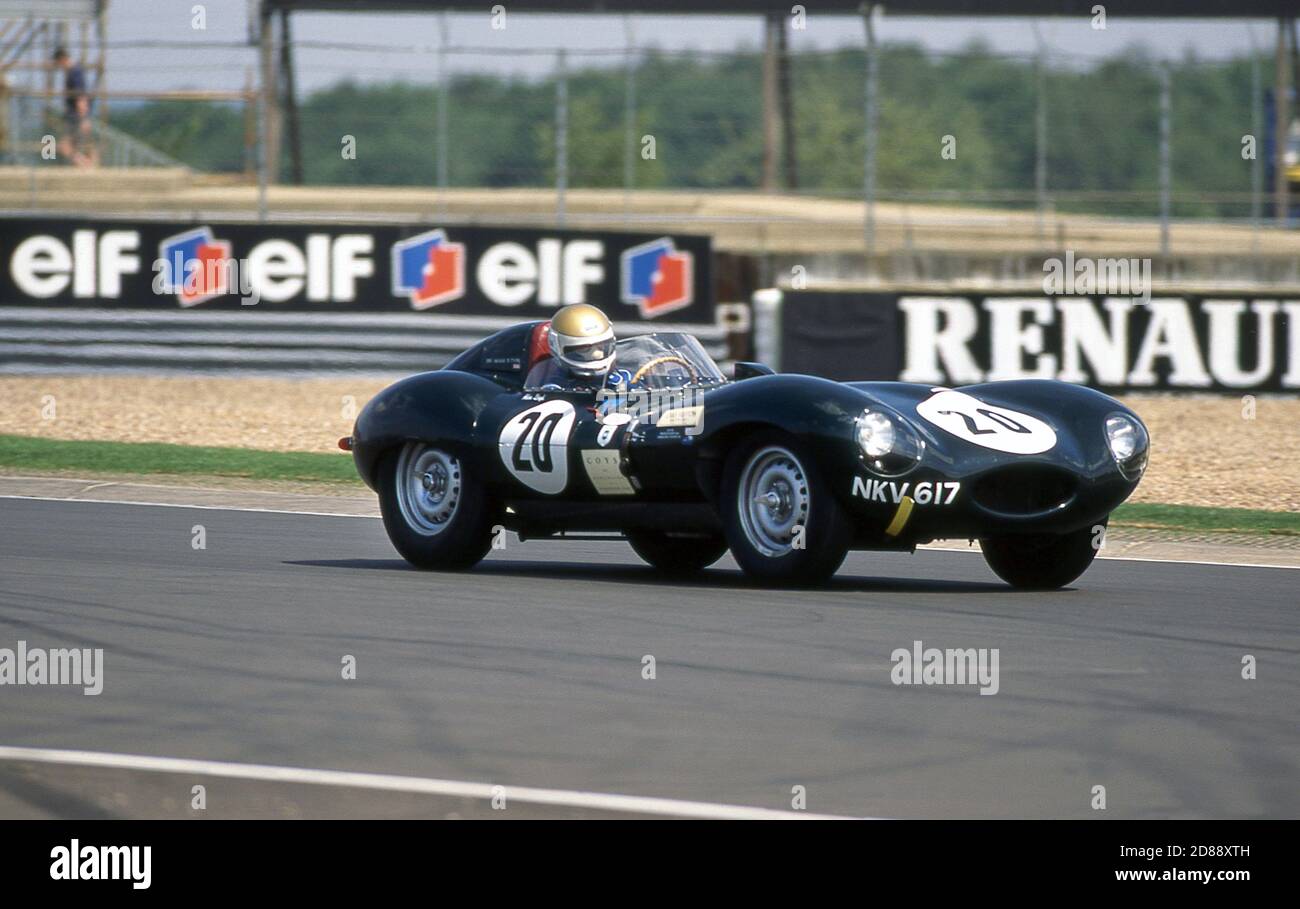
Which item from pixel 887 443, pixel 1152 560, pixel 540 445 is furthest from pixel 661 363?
pixel 1152 560

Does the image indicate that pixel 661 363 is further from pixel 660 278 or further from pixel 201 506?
pixel 660 278

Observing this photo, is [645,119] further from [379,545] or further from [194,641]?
[194,641]

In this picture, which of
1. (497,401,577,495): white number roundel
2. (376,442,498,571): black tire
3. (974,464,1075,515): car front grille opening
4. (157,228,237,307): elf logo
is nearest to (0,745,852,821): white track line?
(974,464,1075,515): car front grille opening

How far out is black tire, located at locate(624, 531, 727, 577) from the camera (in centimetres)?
1086

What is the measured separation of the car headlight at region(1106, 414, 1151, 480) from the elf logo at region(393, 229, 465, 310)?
12874 mm

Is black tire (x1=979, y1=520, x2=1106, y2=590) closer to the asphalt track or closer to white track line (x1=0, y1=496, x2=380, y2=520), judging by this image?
the asphalt track

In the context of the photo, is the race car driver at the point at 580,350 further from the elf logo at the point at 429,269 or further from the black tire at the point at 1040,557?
the elf logo at the point at 429,269

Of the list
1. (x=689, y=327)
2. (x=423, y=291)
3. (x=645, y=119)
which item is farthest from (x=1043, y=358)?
(x=645, y=119)

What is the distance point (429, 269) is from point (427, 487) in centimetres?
1136

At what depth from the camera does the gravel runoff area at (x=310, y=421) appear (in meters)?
16.4

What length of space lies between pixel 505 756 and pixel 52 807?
46.6 inches

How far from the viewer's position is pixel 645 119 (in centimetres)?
5697

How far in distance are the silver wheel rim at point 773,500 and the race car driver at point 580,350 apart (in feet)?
4.22

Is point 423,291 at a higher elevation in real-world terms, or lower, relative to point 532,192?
lower
